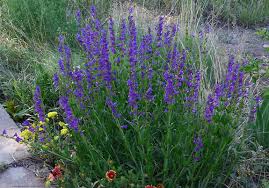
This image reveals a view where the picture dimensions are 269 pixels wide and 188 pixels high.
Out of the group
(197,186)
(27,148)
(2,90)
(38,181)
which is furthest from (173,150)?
(2,90)

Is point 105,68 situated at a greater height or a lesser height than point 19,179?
greater

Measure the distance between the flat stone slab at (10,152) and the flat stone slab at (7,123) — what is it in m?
0.11

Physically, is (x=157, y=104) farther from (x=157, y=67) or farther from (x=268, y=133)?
(x=268, y=133)

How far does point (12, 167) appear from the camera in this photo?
2982 millimetres

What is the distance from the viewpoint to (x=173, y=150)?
256cm

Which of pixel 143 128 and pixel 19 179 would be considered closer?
pixel 143 128

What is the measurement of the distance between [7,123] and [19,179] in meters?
0.76

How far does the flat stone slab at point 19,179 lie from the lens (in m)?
2.80

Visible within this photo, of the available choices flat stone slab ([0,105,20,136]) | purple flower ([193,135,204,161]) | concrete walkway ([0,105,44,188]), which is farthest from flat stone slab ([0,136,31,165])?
purple flower ([193,135,204,161])

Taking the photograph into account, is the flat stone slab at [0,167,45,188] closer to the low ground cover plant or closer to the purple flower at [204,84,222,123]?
the low ground cover plant

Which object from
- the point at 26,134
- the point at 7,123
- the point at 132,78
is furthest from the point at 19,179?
the point at 132,78

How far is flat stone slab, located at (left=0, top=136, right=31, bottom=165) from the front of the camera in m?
3.06

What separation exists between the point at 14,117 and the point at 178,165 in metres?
1.80

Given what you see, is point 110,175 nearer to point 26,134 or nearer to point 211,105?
point 211,105
